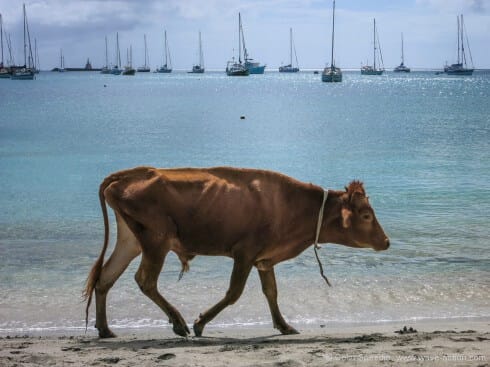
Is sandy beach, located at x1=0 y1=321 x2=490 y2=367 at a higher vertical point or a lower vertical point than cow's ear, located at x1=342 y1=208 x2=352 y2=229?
lower

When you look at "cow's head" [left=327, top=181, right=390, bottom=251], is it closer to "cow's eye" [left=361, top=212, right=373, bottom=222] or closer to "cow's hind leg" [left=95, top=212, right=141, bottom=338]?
"cow's eye" [left=361, top=212, right=373, bottom=222]

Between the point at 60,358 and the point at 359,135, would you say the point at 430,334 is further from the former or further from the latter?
the point at 359,135

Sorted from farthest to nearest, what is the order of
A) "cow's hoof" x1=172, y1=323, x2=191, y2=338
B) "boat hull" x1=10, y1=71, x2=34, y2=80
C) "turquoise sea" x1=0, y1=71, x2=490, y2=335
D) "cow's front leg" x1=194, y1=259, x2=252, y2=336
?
"boat hull" x1=10, y1=71, x2=34, y2=80, "turquoise sea" x1=0, y1=71, x2=490, y2=335, "cow's hoof" x1=172, y1=323, x2=191, y2=338, "cow's front leg" x1=194, y1=259, x2=252, y2=336

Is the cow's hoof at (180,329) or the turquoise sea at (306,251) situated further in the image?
the turquoise sea at (306,251)

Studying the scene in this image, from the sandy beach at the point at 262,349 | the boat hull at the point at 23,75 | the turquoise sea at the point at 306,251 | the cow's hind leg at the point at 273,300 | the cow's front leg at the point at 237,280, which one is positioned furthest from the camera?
the boat hull at the point at 23,75

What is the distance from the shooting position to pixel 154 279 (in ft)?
26.1

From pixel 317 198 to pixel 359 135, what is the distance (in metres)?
37.6

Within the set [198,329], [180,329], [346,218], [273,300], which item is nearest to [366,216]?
[346,218]

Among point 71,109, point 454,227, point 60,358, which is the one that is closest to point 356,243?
point 60,358

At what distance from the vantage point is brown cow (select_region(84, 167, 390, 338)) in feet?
25.9

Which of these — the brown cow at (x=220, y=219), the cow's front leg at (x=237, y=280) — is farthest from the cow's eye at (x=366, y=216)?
the cow's front leg at (x=237, y=280)

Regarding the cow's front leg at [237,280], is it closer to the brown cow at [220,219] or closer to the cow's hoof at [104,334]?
the brown cow at [220,219]

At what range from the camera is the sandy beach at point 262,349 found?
20.6 ft

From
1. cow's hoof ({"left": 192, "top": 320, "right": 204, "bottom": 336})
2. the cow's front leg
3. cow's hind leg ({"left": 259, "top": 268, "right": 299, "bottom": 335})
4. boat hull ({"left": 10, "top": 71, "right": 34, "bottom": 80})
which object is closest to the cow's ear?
cow's hind leg ({"left": 259, "top": 268, "right": 299, "bottom": 335})
